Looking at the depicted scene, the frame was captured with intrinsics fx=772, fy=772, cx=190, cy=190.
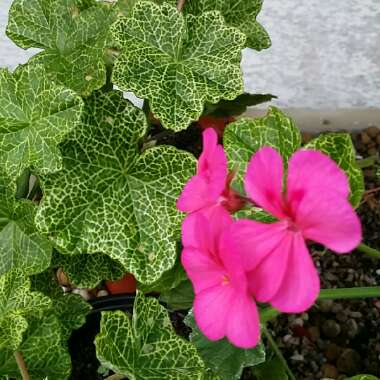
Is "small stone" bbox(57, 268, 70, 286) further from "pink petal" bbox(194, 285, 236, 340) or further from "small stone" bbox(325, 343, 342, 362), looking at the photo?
"pink petal" bbox(194, 285, 236, 340)

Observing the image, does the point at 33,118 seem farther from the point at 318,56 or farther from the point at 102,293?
the point at 318,56

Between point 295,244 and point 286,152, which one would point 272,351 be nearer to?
point 286,152

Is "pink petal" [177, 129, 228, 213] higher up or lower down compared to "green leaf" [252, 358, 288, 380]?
higher up

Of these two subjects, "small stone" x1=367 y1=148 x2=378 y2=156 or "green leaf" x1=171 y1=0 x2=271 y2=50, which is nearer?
"green leaf" x1=171 y1=0 x2=271 y2=50

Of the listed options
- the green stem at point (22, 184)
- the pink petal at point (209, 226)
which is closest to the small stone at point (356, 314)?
the green stem at point (22, 184)

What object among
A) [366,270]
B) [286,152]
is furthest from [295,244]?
[366,270]

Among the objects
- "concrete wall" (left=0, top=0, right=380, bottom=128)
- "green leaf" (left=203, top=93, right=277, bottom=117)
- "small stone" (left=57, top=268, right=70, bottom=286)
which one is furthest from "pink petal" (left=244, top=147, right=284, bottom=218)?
"concrete wall" (left=0, top=0, right=380, bottom=128)
